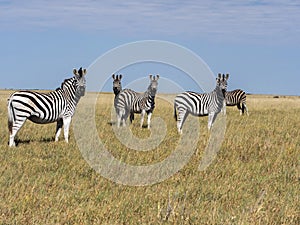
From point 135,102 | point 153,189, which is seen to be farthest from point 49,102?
point 135,102

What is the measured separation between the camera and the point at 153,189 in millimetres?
7312

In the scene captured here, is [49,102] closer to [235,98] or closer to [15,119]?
[15,119]

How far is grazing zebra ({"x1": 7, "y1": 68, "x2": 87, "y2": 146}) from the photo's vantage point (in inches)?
455

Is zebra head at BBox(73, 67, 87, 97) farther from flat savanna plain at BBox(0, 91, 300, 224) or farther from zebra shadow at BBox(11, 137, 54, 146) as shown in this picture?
flat savanna plain at BBox(0, 91, 300, 224)

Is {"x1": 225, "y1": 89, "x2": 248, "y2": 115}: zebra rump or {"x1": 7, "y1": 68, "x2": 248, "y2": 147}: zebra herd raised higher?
{"x1": 225, "y1": 89, "x2": 248, "y2": 115}: zebra rump

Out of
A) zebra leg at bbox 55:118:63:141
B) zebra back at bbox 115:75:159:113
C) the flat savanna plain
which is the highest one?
zebra back at bbox 115:75:159:113

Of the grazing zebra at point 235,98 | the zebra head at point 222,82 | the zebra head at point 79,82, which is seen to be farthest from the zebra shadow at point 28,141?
the grazing zebra at point 235,98

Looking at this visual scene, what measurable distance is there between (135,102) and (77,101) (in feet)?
16.2

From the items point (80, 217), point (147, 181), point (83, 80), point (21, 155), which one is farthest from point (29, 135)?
point (80, 217)

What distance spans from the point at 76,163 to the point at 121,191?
7.55 feet

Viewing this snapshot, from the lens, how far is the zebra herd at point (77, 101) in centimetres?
1160

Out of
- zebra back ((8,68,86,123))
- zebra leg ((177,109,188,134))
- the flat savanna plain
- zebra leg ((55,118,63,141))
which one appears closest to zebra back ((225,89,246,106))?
zebra leg ((177,109,188,134))

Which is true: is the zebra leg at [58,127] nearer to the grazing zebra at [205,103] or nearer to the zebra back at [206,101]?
the grazing zebra at [205,103]

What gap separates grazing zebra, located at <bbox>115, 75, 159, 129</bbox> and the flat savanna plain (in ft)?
18.2
